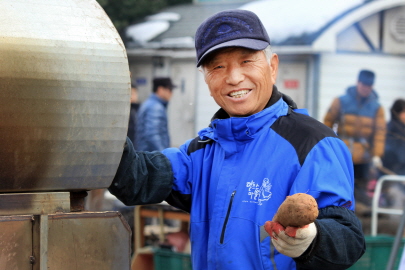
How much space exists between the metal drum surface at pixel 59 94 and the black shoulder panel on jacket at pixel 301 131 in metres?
0.57

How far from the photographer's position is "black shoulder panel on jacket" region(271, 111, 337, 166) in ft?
6.04

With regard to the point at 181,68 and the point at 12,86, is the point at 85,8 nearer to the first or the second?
the point at 12,86

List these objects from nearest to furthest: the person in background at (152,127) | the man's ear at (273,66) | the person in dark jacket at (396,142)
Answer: the man's ear at (273,66) < the person in background at (152,127) < the person in dark jacket at (396,142)

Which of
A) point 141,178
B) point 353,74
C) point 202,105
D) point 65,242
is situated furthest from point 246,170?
point 202,105

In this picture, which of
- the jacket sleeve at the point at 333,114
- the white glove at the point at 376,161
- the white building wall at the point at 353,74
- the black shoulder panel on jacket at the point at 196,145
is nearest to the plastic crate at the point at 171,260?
the black shoulder panel on jacket at the point at 196,145

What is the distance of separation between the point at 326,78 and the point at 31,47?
7.16 m

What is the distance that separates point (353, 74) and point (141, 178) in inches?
257

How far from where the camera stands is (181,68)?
10062mm

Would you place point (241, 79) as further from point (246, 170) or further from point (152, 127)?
point (152, 127)

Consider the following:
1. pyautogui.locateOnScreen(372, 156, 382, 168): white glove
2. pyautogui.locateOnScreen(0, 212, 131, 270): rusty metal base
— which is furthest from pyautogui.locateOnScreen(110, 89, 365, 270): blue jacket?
pyautogui.locateOnScreen(372, 156, 382, 168): white glove

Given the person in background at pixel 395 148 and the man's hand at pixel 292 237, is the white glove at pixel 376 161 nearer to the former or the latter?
the person in background at pixel 395 148

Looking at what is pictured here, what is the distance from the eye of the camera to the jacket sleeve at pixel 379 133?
7.36 m

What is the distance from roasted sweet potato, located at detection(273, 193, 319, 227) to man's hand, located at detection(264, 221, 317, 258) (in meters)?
0.03

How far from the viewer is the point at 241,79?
6.37ft
